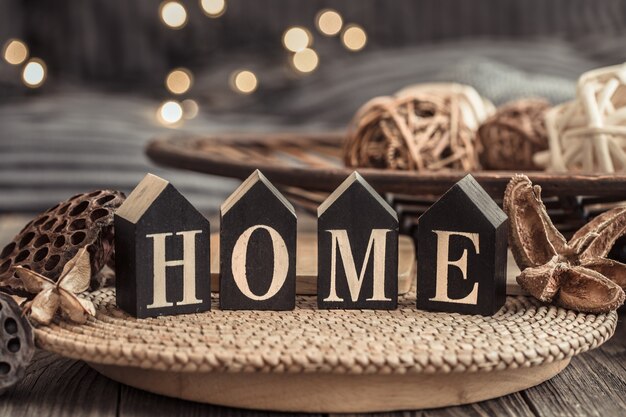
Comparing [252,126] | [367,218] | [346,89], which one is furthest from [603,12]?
[367,218]

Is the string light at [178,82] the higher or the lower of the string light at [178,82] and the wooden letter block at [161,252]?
the higher

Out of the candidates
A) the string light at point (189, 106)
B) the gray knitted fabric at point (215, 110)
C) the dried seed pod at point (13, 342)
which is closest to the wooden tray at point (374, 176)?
the dried seed pod at point (13, 342)

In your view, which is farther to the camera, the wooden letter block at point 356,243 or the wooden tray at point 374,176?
the wooden tray at point 374,176

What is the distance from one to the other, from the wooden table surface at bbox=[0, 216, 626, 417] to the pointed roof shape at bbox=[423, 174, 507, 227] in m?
0.16

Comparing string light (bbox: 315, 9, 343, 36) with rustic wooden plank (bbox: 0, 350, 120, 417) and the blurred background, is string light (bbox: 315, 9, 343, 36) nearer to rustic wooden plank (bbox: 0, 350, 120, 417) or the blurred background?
the blurred background

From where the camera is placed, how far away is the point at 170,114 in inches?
98.4

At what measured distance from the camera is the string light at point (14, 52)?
2.65 metres

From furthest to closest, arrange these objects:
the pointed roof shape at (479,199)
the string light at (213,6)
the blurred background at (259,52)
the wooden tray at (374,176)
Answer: the string light at (213,6), the blurred background at (259,52), the wooden tray at (374,176), the pointed roof shape at (479,199)

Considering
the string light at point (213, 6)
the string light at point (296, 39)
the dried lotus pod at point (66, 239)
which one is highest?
the string light at point (213, 6)

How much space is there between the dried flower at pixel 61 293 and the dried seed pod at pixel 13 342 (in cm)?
3

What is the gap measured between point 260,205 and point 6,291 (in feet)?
0.88

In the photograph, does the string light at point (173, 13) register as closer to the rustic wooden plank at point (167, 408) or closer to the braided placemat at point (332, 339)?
the braided placemat at point (332, 339)

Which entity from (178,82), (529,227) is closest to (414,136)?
(529,227)

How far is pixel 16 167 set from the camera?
6.88ft
